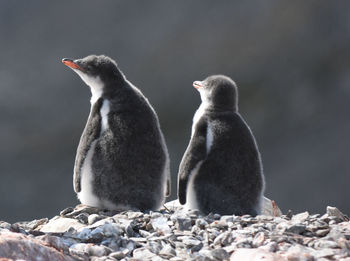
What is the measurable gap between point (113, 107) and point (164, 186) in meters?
0.93

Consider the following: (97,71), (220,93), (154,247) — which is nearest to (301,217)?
(220,93)

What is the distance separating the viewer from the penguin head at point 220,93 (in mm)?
6340

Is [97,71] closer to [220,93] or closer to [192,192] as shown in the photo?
[220,93]

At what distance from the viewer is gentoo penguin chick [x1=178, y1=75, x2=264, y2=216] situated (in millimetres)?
6008

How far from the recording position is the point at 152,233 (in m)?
4.65

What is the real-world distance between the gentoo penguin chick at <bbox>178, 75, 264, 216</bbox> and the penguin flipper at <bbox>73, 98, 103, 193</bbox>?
93cm

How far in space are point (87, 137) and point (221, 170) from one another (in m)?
1.36

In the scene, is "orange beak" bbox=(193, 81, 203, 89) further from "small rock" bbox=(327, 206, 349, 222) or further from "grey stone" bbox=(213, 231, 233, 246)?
"grey stone" bbox=(213, 231, 233, 246)

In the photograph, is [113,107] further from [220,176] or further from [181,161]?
[220,176]

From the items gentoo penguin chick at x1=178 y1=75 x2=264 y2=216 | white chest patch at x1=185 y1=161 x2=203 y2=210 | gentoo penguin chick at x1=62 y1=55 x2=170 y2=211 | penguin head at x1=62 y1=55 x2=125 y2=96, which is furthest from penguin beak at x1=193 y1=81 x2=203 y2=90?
A: white chest patch at x1=185 y1=161 x2=203 y2=210

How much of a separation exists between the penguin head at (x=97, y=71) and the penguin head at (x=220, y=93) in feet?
2.91

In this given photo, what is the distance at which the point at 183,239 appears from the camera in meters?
4.36

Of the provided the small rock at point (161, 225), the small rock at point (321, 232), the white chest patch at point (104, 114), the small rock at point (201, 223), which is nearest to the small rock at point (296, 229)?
the small rock at point (321, 232)

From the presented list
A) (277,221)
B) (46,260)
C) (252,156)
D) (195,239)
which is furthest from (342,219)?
(46,260)
